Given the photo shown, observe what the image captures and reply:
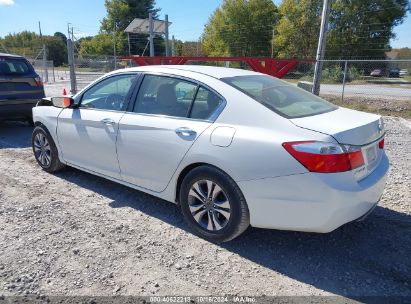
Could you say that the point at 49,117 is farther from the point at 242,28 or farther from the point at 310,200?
the point at 242,28

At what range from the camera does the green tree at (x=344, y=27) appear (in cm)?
3311

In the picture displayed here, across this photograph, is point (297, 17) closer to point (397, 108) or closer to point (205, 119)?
point (397, 108)

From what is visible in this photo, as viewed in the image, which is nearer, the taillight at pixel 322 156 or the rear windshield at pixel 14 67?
the taillight at pixel 322 156

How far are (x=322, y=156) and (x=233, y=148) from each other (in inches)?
28.1

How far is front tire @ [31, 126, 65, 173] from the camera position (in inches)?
199

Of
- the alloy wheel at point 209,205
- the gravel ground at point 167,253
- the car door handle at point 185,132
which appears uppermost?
the car door handle at point 185,132

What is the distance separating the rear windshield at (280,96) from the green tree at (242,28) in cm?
3758

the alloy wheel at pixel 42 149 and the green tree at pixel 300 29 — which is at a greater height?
the green tree at pixel 300 29

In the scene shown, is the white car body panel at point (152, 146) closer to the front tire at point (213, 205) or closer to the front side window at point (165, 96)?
the front side window at point (165, 96)

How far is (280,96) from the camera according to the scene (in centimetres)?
349

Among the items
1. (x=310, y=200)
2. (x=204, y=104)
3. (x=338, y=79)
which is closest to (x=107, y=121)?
(x=204, y=104)

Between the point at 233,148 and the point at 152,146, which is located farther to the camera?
the point at 152,146

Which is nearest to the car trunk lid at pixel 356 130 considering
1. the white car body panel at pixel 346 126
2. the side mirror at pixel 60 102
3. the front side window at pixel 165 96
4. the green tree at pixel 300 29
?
the white car body panel at pixel 346 126

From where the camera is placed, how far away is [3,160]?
6.03 metres
